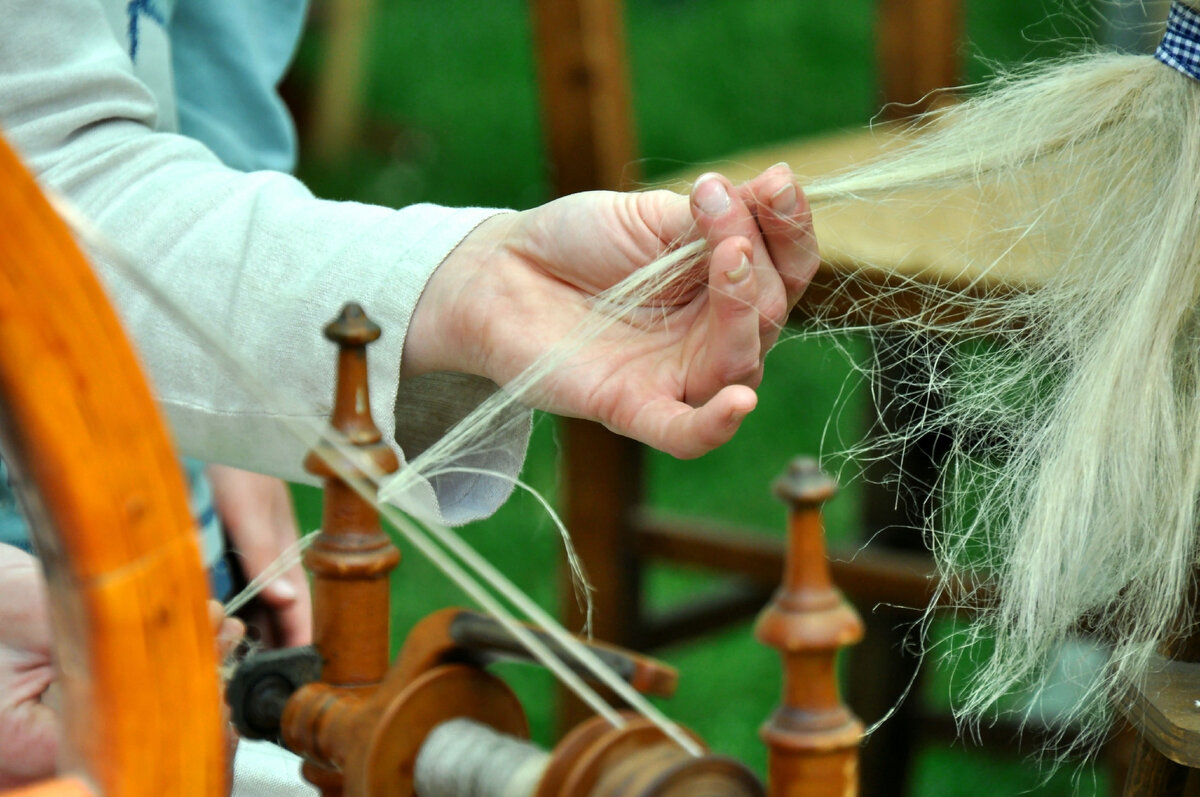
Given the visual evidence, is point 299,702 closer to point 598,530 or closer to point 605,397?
point 605,397

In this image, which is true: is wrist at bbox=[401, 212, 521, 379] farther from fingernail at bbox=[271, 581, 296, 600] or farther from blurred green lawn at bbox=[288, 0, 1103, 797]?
blurred green lawn at bbox=[288, 0, 1103, 797]

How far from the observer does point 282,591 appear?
809 mm

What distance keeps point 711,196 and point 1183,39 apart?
8.5 inches

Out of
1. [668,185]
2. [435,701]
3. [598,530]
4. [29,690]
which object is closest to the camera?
[435,701]

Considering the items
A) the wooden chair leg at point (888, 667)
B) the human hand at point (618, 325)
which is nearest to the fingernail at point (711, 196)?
the human hand at point (618, 325)

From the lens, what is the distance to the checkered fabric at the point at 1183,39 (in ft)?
1.73

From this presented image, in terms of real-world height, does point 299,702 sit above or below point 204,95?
below

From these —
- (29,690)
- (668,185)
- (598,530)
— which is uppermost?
(668,185)

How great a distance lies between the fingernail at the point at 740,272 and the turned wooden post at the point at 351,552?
0.17 metres

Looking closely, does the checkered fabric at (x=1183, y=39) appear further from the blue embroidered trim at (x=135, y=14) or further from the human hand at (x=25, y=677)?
the blue embroidered trim at (x=135, y=14)

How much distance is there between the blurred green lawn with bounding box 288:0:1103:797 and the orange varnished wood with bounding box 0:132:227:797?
4.93 ft

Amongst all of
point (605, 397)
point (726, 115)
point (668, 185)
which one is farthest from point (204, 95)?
point (726, 115)

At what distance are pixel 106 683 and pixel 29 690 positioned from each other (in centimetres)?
26

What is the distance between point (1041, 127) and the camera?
59cm
